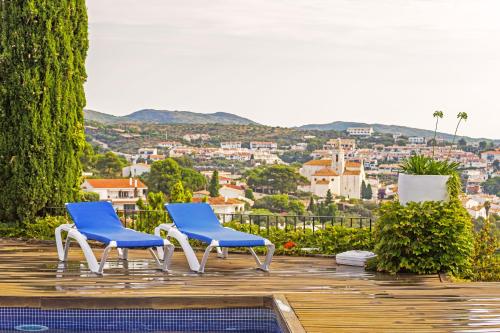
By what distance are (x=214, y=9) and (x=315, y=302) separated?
1759cm

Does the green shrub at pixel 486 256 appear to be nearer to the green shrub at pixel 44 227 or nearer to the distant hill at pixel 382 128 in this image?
the green shrub at pixel 44 227

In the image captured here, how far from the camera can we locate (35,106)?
33.7 feet

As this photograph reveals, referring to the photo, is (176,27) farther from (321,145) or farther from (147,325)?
(147,325)

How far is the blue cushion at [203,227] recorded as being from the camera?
24.0 ft

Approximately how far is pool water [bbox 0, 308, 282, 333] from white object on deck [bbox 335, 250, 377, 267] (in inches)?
85.7

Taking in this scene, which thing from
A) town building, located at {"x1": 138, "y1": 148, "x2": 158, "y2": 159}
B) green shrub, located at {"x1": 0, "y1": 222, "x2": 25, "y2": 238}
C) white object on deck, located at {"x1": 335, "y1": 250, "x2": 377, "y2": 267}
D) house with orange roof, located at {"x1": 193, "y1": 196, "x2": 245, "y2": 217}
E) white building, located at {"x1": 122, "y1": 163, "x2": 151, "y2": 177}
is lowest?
house with orange roof, located at {"x1": 193, "y1": 196, "x2": 245, "y2": 217}

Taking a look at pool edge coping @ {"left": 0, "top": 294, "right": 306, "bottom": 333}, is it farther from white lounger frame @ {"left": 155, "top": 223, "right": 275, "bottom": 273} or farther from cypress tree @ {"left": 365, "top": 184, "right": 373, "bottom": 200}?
cypress tree @ {"left": 365, "top": 184, "right": 373, "bottom": 200}

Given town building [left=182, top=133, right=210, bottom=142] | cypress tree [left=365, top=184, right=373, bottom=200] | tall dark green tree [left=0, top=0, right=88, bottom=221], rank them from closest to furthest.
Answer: tall dark green tree [left=0, top=0, right=88, bottom=221]
cypress tree [left=365, top=184, right=373, bottom=200]
town building [left=182, top=133, right=210, bottom=142]

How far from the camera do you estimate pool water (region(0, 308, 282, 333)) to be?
5.78 m

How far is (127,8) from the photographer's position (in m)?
21.8

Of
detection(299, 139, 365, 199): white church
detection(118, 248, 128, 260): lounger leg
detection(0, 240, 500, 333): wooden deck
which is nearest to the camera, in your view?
detection(0, 240, 500, 333): wooden deck

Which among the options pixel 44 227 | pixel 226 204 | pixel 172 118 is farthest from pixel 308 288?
pixel 172 118

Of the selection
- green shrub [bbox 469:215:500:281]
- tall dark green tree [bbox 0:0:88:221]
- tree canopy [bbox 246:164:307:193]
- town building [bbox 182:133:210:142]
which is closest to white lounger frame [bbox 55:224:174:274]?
tall dark green tree [bbox 0:0:88:221]

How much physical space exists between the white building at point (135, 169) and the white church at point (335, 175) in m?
4.32
